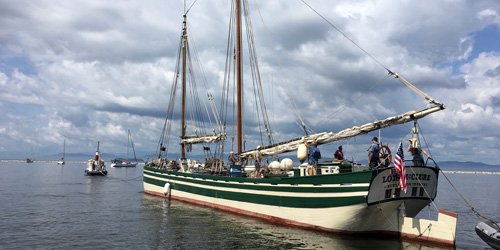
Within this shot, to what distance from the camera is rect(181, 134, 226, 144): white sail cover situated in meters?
34.7

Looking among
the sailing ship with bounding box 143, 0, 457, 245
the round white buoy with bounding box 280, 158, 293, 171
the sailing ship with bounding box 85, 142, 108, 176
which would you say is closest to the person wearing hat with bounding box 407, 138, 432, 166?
the sailing ship with bounding box 143, 0, 457, 245

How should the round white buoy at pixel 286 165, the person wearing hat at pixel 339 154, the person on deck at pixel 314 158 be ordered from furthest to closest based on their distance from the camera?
the round white buoy at pixel 286 165 → the person wearing hat at pixel 339 154 → the person on deck at pixel 314 158

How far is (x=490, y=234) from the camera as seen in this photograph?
54.6 ft

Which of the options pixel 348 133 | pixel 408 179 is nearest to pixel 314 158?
pixel 348 133

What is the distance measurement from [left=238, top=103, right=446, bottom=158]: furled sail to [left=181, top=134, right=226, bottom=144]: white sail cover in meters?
7.25

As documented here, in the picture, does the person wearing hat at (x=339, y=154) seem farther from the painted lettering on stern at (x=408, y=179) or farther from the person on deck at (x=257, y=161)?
the person on deck at (x=257, y=161)

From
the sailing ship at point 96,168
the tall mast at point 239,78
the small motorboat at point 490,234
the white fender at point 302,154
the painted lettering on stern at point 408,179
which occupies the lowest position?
the sailing ship at point 96,168

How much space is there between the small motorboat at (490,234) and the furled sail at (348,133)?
617 centimetres

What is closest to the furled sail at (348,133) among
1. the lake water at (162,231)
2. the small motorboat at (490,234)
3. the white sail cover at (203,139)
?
the lake water at (162,231)

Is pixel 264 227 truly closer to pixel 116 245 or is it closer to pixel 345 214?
pixel 345 214

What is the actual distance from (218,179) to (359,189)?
12.4 m

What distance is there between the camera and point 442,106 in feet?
59.0

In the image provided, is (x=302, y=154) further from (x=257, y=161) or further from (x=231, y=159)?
(x=231, y=159)

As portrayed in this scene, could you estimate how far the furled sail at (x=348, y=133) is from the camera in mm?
18641
